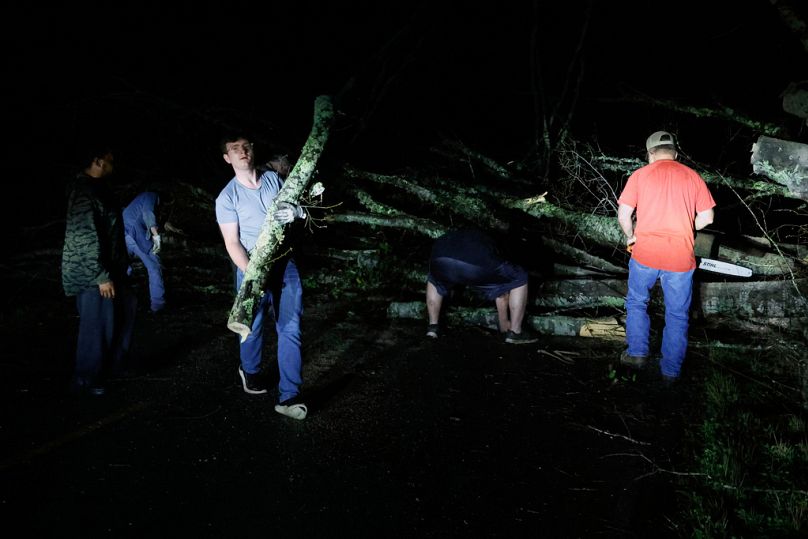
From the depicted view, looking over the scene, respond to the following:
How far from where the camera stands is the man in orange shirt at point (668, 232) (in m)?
4.45

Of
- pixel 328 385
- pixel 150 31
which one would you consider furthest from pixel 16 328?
pixel 150 31

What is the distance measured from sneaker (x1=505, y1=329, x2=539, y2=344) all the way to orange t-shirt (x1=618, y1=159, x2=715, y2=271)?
1.48m

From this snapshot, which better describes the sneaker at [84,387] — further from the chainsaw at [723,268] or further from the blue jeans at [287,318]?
the chainsaw at [723,268]

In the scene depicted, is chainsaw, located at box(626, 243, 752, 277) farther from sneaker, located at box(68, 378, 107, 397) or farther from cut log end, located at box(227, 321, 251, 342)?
sneaker, located at box(68, 378, 107, 397)

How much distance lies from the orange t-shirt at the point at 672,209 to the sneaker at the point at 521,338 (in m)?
1.48

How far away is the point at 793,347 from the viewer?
4.46 m

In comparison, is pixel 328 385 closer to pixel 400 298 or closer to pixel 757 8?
pixel 400 298

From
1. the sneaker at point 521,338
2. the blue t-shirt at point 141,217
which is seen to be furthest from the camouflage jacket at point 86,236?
the sneaker at point 521,338

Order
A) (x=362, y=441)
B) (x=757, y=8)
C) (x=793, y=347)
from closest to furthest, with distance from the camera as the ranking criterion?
(x=362, y=441) < (x=793, y=347) < (x=757, y=8)

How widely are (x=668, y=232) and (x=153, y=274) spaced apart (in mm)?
6252

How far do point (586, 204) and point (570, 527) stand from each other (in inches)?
210

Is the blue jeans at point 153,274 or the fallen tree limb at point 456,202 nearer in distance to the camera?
the fallen tree limb at point 456,202

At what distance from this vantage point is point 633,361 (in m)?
4.76

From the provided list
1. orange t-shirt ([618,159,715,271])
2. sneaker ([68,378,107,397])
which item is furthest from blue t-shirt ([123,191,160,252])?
orange t-shirt ([618,159,715,271])
